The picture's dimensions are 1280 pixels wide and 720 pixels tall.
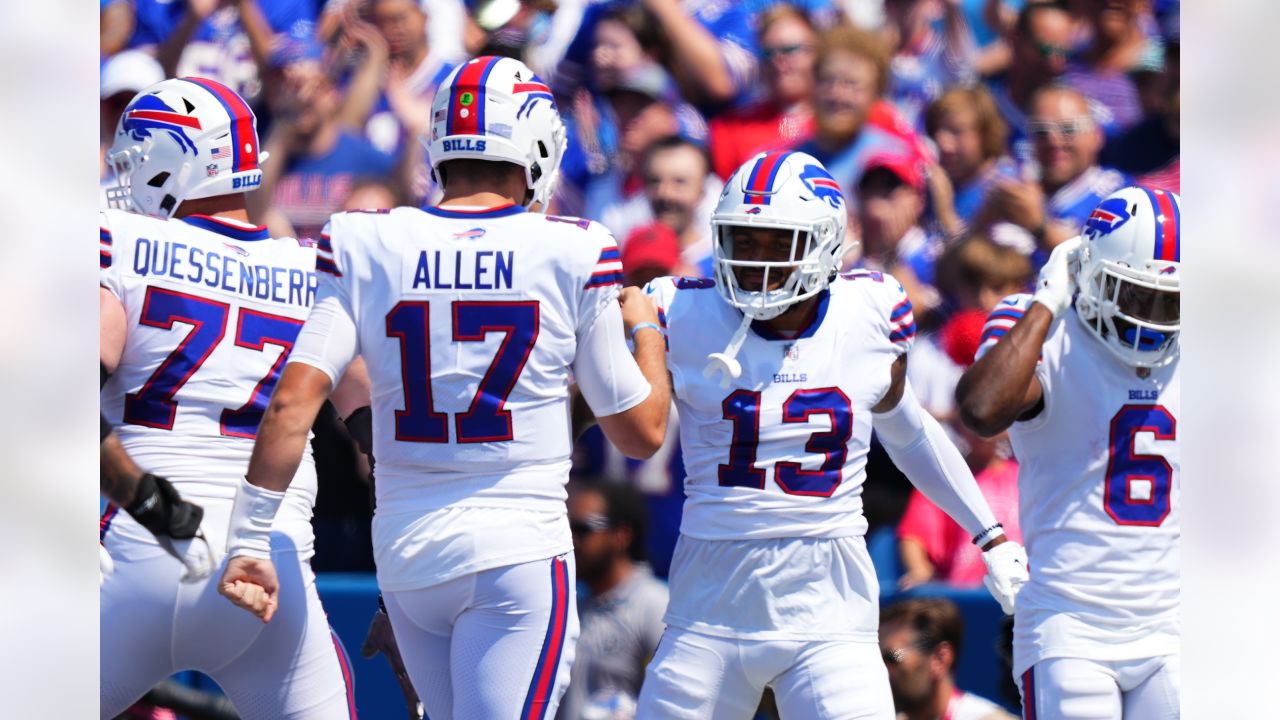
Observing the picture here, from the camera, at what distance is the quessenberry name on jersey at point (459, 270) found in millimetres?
3131

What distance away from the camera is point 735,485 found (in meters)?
3.57

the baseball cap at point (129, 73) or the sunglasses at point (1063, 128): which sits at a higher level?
the baseball cap at point (129, 73)

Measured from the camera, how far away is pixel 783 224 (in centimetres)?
361

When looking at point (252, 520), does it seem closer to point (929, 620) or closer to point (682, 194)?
point (929, 620)

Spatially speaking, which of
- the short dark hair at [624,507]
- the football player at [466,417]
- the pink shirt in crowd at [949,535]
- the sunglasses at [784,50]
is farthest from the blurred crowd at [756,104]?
the football player at [466,417]

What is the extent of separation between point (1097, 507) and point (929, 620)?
2.94 feet

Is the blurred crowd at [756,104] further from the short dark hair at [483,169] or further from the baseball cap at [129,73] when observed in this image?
the short dark hair at [483,169]

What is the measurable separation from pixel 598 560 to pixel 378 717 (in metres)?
0.78

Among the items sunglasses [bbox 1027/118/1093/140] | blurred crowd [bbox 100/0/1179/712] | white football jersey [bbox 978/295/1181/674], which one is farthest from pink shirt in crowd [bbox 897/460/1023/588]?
sunglasses [bbox 1027/118/1093/140]

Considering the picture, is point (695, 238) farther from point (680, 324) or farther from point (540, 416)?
point (540, 416)

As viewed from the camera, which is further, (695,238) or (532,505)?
(695,238)

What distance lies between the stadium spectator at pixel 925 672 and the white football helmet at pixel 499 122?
177 cm
